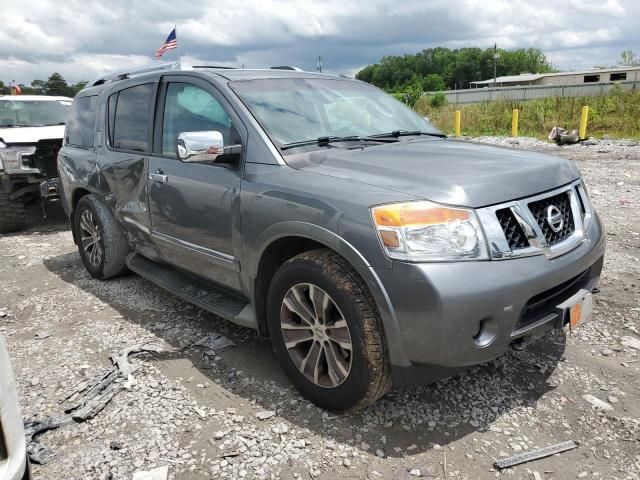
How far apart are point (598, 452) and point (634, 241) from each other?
11.9 feet

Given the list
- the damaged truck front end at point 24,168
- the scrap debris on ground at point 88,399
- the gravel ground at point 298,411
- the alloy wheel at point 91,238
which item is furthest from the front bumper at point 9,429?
the damaged truck front end at point 24,168

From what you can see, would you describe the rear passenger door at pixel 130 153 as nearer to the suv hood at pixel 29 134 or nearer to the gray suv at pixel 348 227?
the gray suv at pixel 348 227

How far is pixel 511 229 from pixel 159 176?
2416 mm

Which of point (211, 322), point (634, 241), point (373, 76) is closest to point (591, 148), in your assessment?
point (634, 241)

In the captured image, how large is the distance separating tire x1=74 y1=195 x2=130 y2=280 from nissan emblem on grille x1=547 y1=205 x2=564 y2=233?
11.2 ft

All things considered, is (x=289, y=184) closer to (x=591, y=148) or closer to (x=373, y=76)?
(x=591, y=148)

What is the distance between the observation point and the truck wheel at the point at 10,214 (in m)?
7.16

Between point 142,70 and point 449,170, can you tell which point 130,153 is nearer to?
point 142,70

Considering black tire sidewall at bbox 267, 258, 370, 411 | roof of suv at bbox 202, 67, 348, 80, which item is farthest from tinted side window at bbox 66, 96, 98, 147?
black tire sidewall at bbox 267, 258, 370, 411

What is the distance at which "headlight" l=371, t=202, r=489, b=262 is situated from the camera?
2.25 meters

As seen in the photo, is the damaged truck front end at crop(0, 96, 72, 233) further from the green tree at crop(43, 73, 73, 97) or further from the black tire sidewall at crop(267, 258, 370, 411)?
the green tree at crop(43, 73, 73, 97)

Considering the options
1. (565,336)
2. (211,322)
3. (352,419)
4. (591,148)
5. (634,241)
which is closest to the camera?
(352,419)

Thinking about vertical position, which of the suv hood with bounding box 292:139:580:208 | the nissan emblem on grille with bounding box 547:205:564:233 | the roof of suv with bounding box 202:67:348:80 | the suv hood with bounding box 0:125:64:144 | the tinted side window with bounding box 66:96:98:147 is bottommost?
the nissan emblem on grille with bounding box 547:205:564:233

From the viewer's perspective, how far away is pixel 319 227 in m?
2.50
